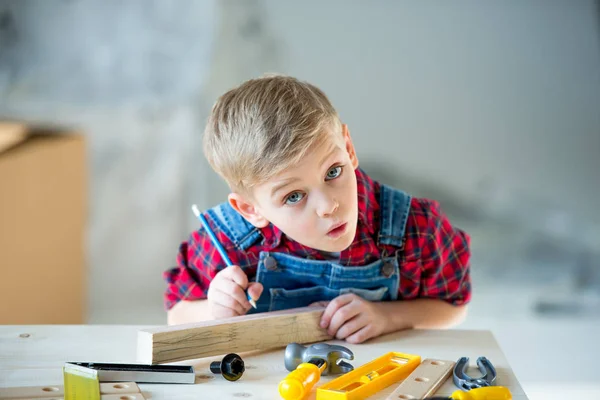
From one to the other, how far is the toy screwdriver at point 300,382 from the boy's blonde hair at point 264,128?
314 millimetres

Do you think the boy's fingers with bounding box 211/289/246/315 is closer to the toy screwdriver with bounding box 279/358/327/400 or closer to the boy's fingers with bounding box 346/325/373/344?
the boy's fingers with bounding box 346/325/373/344

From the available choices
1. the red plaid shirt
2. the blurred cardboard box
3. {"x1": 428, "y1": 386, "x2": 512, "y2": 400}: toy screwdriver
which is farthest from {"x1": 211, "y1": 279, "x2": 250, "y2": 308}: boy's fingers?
the blurred cardboard box

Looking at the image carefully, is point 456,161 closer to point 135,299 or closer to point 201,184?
point 201,184

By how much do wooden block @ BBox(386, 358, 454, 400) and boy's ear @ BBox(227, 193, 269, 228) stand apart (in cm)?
38

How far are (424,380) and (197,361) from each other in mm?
292

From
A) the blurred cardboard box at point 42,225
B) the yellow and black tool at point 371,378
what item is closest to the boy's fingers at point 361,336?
the yellow and black tool at point 371,378

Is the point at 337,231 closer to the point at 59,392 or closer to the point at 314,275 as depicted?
the point at 314,275

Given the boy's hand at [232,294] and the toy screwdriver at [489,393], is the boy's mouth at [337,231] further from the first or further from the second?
the toy screwdriver at [489,393]

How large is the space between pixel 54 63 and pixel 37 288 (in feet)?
2.50

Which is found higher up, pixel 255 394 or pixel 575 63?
pixel 575 63

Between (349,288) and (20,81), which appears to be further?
(20,81)

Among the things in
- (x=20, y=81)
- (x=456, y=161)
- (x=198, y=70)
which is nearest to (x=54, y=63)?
(x=20, y=81)

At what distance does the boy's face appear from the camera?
1088 mm

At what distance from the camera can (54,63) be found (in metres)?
2.57
